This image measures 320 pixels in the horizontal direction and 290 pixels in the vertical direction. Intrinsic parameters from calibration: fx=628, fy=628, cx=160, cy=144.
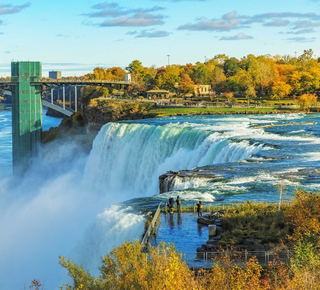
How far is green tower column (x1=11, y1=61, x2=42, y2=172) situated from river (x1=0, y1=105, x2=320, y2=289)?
104 inches

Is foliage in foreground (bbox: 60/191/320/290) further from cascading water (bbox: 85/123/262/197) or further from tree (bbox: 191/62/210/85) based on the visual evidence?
tree (bbox: 191/62/210/85)

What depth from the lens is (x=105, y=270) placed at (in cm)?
1900

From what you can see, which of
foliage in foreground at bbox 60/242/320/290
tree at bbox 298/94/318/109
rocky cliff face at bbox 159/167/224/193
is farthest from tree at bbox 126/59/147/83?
foliage in foreground at bbox 60/242/320/290

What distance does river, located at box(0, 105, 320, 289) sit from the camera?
3434 centimetres

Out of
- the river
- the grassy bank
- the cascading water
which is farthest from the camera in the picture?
the grassy bank

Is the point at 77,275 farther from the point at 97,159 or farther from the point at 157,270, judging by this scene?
the point at 97,159

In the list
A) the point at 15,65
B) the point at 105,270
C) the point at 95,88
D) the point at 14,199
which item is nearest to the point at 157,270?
the point at 105,270

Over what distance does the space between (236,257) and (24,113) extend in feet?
222

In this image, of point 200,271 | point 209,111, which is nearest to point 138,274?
point 200,271

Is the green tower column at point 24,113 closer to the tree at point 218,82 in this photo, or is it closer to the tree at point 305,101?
the tree at point 305,101

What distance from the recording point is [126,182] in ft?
199

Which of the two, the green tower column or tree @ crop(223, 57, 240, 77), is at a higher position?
tree @ crop(223, 57, 240, 77)

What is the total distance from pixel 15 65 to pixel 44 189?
25.7 m

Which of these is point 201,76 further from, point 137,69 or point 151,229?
point 151,229
